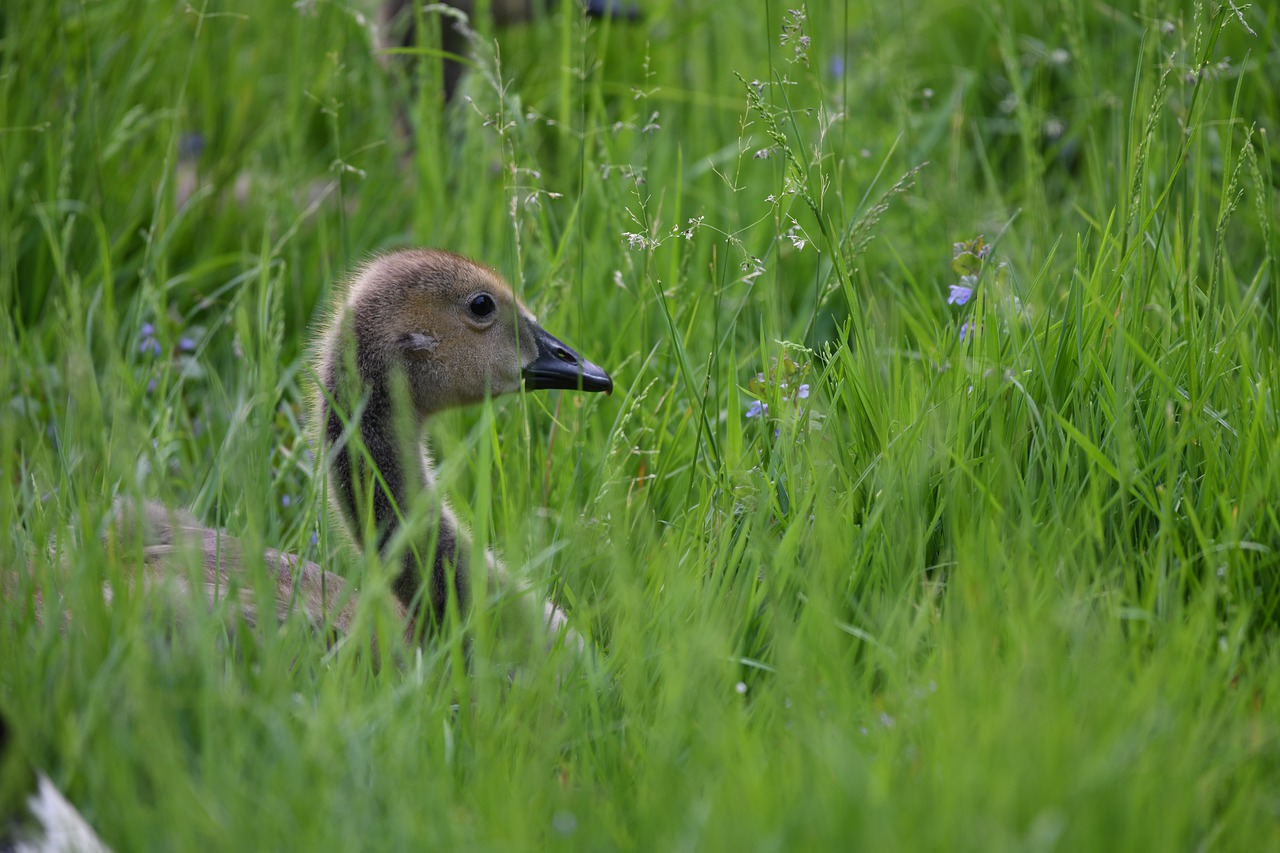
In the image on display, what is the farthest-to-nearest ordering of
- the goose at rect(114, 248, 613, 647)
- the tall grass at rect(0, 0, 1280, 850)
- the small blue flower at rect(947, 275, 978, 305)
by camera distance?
the small blue flower at rect(947, 275, 978, 305) < the goose at rect(114, 248, 613, 647) < the tall grass at rect(0, 0, 1280, 850)

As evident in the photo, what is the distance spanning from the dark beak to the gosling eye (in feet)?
0.44

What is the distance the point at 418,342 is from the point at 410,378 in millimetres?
93

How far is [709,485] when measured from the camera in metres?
3.02

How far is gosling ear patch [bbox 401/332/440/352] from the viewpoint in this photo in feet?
10.3

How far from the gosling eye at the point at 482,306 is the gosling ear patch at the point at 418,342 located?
132 mm

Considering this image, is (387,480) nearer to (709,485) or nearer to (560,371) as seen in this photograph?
(560,371)

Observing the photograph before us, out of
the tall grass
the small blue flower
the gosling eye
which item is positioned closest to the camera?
the tall grass

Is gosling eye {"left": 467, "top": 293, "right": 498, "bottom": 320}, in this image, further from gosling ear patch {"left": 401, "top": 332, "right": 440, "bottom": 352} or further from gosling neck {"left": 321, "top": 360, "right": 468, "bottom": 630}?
gosling neck {"left": 321, "top": 360, "right": 468, "bottom": 630}

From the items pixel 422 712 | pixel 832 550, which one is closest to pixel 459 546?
pixel 422 712

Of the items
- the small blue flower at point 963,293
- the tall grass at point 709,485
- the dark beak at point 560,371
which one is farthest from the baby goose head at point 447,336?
the small blue flower at point 963,293

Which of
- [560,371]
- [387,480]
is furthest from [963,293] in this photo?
[387,480]

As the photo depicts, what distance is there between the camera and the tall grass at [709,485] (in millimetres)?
1862

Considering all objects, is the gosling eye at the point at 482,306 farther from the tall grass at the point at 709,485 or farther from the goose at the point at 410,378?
the tall grass at the point at 709,485

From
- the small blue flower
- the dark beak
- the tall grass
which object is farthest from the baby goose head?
the small blue flower
